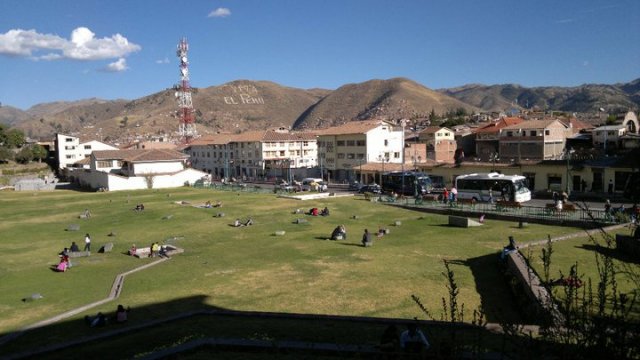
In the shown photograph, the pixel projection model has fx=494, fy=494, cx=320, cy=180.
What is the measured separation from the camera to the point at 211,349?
11.7 m

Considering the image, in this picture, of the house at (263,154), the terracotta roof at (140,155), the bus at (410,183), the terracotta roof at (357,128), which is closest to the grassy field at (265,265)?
the bus at (410,183)

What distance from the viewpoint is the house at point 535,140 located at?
61.8 metres

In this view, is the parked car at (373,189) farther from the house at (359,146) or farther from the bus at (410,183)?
the house at (359,146)

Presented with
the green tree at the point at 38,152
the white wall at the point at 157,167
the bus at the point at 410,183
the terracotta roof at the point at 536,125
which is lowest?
the bus at the point at 410,183

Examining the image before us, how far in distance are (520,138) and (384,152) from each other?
1982cm

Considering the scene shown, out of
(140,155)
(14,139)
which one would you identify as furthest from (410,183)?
(14,139)

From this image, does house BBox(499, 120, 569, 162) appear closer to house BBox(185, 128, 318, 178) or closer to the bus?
the bus

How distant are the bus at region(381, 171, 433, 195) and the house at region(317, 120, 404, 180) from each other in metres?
16.4

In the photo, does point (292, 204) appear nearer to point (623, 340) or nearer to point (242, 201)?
point (242, 201)

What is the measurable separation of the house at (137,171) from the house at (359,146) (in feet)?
69.3

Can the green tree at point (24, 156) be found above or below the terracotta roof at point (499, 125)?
below

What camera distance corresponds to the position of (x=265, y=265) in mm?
23484

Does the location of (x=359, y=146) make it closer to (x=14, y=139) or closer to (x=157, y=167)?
(x=157, y=167)

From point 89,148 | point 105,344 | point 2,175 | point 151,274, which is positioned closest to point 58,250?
point 151,274
